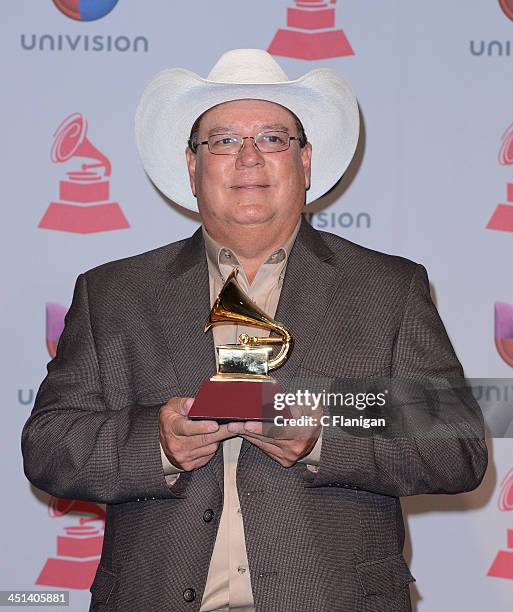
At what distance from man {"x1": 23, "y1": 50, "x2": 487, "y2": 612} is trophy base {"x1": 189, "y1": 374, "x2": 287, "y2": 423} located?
37mm

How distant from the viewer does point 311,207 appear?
335 centimetres

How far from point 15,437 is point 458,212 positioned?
1.50 m

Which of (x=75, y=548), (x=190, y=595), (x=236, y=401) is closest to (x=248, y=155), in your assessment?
(x=236, y=401)

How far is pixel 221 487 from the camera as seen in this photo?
2.23 metres

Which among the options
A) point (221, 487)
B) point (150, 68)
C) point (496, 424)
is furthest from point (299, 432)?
point (150, 68)

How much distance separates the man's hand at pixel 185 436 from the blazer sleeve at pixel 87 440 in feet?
0.18

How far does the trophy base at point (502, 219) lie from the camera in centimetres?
331

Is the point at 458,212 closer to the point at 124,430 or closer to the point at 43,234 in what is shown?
the point at 43,234

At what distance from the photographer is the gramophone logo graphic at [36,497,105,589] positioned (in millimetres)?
3318

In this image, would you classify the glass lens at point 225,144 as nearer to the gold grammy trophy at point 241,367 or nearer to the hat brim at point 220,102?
the hat brim at point 220,102

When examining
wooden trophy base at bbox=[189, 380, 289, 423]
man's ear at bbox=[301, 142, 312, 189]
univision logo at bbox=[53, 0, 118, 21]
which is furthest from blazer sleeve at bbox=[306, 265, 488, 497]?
univision logo at bbox=[53, 0, 118, 21]

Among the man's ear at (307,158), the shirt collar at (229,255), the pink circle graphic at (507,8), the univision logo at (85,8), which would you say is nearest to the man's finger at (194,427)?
the shirt collar at (229,255)

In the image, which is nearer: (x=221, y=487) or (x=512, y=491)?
(x=221, y=487)

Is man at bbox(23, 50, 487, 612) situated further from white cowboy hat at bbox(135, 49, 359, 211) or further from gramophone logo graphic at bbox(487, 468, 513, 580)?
gramophone logo graphic at bbox(487, 468, 513, 580)
